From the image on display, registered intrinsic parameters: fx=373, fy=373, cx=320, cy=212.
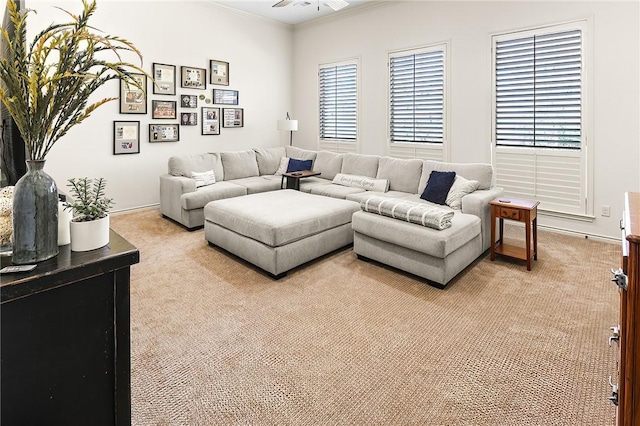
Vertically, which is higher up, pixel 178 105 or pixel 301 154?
pixel 178 105

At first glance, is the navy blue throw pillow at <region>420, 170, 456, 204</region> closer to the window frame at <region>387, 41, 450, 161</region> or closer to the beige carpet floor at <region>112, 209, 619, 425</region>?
the beige carpet floor at <region>112, 209, 619, 425</region>

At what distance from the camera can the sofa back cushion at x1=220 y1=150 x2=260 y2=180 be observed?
5664 millimetres

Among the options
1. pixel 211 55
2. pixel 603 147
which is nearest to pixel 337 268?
pixel 603 147

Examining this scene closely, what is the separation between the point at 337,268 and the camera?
343 centimetres

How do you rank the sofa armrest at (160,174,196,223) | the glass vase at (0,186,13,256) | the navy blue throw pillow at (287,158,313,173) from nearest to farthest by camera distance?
the glass vase at (0,186,13,256)
the sofa armrest at (160,174,196,223)
the navy blue throw pillow at (287,158,313,173)

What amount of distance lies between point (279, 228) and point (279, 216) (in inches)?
9.1

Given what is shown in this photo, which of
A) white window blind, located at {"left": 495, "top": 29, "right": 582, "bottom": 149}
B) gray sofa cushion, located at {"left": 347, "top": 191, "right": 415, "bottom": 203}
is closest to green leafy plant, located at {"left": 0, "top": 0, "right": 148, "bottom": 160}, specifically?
gray sofa cushion, located at {"left": 347, "top": 191, "right": 415, "bottom": 203}

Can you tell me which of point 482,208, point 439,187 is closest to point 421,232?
point 482,208

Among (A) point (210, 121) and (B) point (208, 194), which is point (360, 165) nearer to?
(B) point (208, 194)

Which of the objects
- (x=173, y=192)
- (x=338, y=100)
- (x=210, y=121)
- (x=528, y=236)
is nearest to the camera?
(x=528, y=236)

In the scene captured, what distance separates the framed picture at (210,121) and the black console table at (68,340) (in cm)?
543

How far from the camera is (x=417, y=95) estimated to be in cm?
557

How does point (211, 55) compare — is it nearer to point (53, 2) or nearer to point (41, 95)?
point (53, 2)

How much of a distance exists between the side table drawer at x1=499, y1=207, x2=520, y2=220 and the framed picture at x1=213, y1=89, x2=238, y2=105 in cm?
478
